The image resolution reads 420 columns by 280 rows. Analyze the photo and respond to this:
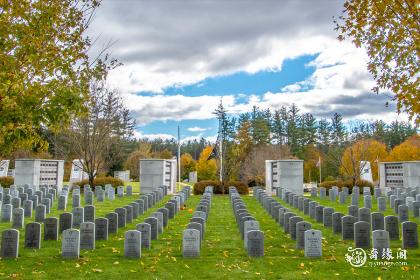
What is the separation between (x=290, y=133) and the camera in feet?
229

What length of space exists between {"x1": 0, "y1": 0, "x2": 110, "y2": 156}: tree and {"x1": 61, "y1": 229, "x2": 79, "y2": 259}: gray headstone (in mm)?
2239

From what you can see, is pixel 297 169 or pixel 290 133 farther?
pixel 290 133

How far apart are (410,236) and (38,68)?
32.7ft

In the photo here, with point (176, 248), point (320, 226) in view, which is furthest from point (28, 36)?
point (320, 226)

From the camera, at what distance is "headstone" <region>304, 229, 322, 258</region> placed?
9680 mm

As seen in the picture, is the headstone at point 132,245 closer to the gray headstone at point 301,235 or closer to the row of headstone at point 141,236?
the row of headstone at point 141,236

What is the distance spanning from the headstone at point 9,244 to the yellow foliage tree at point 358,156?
93.8 ft

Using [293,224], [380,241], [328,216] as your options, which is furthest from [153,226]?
[328,216]

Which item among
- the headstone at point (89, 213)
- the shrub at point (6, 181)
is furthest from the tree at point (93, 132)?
the headstone at point (89, 213)

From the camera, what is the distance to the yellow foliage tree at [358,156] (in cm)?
3680

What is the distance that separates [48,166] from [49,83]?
25.4 m

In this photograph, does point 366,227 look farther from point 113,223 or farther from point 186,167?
point 186,167

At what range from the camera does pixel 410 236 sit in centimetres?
1066

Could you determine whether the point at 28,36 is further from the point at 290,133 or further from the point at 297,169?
the point at 290,133
